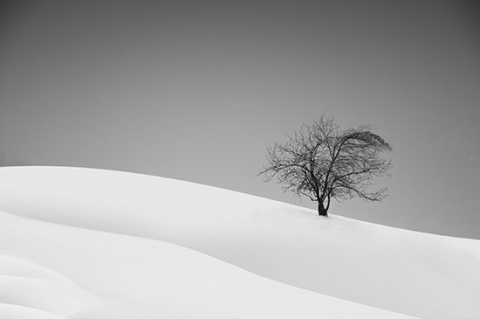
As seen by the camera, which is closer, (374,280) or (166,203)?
(374,280)

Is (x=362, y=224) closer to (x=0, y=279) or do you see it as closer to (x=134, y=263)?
(x=134, y=263)

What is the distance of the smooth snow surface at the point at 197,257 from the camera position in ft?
9.63

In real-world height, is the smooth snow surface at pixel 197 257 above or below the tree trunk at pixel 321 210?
below

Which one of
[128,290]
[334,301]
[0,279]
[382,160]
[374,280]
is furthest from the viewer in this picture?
[382,160]

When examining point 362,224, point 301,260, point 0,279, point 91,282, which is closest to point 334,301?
point 301,260

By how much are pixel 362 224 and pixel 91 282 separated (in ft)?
17.8

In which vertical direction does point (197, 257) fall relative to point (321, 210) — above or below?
below

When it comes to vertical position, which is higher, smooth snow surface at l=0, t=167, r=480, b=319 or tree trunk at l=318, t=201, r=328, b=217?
tree trunk at l=318, t=201, r=328, b=217

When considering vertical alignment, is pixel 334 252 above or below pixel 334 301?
above

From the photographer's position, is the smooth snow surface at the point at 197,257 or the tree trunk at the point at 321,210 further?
the tree trunk at the point at 321,210

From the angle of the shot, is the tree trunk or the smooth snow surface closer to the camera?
the smooth snow surface

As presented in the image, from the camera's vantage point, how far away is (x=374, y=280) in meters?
5.92

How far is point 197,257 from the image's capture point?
5043 millimetres

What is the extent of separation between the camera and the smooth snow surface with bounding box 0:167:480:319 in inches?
116
